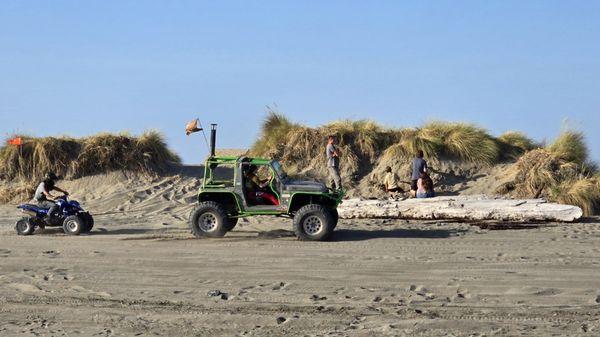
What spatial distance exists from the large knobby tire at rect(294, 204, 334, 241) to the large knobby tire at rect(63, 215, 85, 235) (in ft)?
14.6

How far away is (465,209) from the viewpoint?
19641mm

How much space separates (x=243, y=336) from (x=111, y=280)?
392cm

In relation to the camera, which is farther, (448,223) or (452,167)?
(452,167)

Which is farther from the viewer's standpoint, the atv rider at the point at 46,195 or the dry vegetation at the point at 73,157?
the dry vegetation at the point at 73,157

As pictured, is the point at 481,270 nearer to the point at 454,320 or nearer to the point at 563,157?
the point at 454,320

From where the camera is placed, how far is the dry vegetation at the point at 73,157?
84.5ft

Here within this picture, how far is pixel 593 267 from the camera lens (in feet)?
43.6

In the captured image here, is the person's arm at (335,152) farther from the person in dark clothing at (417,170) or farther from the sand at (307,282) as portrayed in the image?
the sand at (307,282)

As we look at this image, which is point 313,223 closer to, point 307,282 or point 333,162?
point 307,282

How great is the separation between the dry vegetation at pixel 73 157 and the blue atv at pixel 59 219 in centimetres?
752

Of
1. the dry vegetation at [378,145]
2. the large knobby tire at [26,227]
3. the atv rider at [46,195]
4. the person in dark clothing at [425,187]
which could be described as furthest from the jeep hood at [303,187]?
the dry vegetation at [378,145]

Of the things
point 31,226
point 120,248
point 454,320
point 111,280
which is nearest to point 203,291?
point 111,280

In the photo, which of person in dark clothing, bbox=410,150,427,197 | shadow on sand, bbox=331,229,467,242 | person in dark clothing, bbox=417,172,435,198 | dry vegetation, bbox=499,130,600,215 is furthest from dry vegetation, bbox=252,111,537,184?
shadow on sand, bbox=331,229,467,242

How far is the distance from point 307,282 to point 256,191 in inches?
205
